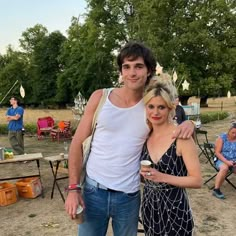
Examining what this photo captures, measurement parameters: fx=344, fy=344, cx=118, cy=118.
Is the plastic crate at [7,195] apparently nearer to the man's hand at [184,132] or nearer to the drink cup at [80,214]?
the drink cup at [80,214]

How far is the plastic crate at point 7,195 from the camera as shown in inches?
207

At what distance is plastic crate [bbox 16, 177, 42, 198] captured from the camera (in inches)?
219

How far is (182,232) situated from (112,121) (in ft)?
2.38

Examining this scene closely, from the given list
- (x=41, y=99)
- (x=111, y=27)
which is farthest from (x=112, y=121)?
(x=41, y=99)

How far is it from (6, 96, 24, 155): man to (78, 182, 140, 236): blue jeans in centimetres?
682

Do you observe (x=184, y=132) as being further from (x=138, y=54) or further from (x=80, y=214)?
(x=80, y=214)

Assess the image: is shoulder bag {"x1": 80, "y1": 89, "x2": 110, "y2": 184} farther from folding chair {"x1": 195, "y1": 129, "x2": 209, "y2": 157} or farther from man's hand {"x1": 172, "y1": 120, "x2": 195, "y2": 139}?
folding chair {"x1": 195, "y1": 129, "x2": 209, "y2": 157}

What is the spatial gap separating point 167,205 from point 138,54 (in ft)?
2.73

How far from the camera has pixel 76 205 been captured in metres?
1.81

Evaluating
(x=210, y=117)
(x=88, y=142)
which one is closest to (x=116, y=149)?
(x=88, y=142)

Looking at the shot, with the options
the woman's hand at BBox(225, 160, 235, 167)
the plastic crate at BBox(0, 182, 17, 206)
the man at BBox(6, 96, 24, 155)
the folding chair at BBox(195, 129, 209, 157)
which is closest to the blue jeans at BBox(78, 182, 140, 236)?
the folding chair at BBox(195, 129, 209, 157)

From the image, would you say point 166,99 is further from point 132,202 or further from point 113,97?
point 132,202

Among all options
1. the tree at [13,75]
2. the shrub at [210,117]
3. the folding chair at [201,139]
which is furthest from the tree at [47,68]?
the folding chair at [201,139]

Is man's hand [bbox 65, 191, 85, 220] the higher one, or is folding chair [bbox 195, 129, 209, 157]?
man's hand [bbox 65, 191, 85, 220]
